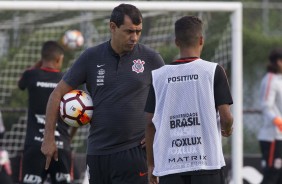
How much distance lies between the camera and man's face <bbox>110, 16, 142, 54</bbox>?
22.7 ft

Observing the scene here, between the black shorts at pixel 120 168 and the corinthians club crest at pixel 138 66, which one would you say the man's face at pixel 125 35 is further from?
the black shorts at pixel 120 168

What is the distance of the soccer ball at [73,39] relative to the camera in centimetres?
1134

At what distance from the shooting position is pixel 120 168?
6.90 metres

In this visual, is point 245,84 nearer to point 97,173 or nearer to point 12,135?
point 12,135

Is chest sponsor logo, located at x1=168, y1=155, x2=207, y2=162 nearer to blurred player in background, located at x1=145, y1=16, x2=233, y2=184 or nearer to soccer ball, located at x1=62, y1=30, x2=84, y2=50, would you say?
blurred player in background, located at x1=145, y1=16, x2=233, y2=184

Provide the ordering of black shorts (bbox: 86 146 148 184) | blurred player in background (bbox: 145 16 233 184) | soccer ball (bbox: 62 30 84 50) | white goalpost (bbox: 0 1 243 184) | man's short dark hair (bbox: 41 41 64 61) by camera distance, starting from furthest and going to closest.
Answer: soccer ball (bbox: 62 30 84 50)
white goalpost (bbox: 0 1 243 184)
man's short dark hair (bbox: 41 41 64 61)
black shorts (bbox: 86 146 148 184)
blurred player in background (bbox: 145 16 233 184)

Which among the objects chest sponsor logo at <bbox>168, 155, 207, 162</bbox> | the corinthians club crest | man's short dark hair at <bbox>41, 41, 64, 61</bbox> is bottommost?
chest sponsor logo at <bbox>168, 155, 207, 162</bbox>

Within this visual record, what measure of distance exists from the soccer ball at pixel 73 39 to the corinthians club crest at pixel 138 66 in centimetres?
437

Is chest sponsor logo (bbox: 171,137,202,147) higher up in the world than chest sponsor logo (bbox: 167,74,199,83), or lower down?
lower down

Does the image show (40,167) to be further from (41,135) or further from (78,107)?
(78,107)

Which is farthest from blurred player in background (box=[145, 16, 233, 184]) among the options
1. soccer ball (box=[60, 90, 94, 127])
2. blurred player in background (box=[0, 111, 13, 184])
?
blurred player in background (box=[0, 111, 13, 184])

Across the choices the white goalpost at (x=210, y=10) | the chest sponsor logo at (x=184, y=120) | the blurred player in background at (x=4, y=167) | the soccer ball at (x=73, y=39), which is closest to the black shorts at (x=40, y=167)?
the blurred player in background at (x=4, y=167)

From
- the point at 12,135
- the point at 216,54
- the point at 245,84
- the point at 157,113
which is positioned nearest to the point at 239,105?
the point at 216,54

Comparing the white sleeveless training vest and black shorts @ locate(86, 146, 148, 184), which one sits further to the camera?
black shorts @ locate(86, 146, 148, 184)
